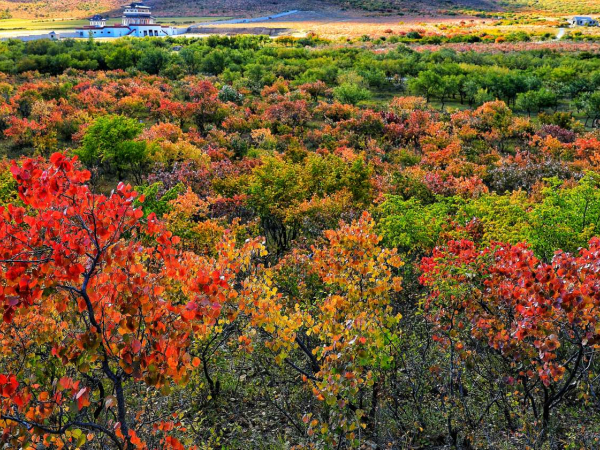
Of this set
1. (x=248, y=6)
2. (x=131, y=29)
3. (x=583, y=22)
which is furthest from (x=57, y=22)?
(x=583, y=22)

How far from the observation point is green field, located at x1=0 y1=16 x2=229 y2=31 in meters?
118

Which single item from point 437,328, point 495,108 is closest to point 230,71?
point 495,108

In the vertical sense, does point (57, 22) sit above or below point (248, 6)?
below

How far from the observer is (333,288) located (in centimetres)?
1132

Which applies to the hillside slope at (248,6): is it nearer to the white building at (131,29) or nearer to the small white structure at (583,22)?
the white building at (131,29)

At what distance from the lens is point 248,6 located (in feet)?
509

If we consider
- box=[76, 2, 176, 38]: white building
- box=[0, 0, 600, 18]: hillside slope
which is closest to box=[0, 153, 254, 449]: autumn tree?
box=[76, 2, 176, 38]: white building

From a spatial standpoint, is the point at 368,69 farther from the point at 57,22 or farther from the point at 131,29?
the point at 57,22

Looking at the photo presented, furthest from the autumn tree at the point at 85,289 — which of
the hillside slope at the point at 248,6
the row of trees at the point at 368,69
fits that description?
the hillside slope at the point at 248,6

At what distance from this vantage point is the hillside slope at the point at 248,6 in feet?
488

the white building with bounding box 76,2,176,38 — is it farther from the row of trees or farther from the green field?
the row of trees

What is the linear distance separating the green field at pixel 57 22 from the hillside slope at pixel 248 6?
27.4ft

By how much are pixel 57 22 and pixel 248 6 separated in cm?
5738

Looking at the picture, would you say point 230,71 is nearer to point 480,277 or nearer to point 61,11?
point 480,277
